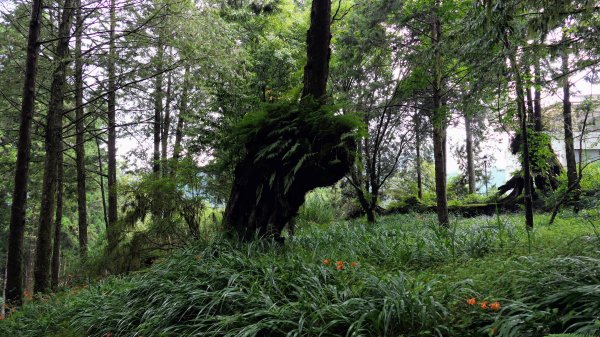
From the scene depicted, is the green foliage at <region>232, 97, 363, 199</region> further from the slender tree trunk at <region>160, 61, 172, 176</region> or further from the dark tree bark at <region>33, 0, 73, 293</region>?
the slender tree trunk at <region>160, 61, 172, 176</region>

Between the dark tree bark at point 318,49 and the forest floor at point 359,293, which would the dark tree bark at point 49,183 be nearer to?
the forest floor at point 359,293

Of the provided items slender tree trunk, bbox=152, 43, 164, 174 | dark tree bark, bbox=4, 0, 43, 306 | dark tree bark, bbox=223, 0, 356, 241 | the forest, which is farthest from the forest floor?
slender tree trunk, bbox=152, 43, 164, 174

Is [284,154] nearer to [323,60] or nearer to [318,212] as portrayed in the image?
[323,60]

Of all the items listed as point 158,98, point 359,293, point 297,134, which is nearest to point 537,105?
point 297,134

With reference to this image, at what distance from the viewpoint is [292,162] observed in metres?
4.73

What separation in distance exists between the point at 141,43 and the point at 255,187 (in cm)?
443

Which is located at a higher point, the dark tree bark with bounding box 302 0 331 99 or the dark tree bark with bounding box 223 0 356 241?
the dark tree bark with bounding box 302 0 331 99

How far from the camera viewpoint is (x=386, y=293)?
2707mm

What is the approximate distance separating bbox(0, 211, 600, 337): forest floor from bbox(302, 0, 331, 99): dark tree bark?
2214 millimetres

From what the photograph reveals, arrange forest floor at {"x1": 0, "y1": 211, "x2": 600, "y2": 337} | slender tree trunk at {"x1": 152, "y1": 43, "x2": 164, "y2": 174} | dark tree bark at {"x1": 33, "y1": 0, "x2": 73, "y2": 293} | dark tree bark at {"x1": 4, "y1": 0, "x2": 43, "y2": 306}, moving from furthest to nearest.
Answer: slender tree trunk at {"x1": 152, "y1": 43, "x2": 164, "y2": 174} → dark tree bark at {"x1": 33, "y1": 0, "x2": 73, "y2": 293} → dark tree bark at {"x1": 4, "y1": 0, "x2": 43, "y2": 306} → forest floor at {"x1": 0, "y1": 211, "x2": 600, "y2": 337}

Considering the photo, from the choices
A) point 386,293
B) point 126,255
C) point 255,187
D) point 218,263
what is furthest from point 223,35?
point 386,293

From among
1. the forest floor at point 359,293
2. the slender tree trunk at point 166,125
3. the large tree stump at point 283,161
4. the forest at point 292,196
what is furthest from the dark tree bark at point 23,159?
the large tree stump at point 283,161

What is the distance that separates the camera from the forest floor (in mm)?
2314

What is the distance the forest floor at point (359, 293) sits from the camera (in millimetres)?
2314
